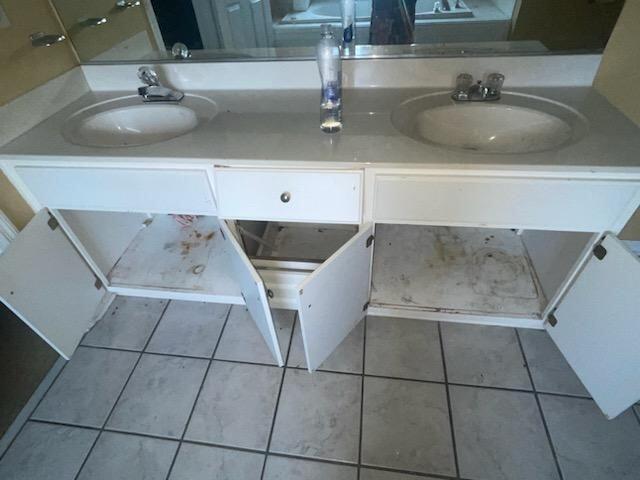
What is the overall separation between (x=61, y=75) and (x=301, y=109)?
2.69 ft

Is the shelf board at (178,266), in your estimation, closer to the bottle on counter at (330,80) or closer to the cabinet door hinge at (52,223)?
the cabinet door hinge at (52,223)

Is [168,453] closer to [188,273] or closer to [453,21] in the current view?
[188,273]

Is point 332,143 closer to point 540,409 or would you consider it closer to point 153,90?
point 153,90

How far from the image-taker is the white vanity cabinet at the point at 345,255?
0.87 metres

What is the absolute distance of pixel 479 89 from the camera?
3.38 ft

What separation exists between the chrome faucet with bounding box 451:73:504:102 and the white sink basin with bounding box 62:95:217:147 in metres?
0.75

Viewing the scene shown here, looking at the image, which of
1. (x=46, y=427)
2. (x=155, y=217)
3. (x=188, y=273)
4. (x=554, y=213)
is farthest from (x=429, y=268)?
(x=46, y=427)

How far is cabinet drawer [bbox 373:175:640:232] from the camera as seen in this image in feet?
2.70

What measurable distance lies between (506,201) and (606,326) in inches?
18.0

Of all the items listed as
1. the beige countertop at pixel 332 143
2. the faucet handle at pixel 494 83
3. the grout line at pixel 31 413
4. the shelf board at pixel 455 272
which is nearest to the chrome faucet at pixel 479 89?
the faucet handle at pixel 494 83

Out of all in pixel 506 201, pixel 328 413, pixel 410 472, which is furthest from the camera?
pixel 328 413

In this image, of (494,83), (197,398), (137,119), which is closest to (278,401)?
(197,398)

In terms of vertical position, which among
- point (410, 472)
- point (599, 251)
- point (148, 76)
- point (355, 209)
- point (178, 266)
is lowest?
point (410, 472)

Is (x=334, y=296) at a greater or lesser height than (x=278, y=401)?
greater
